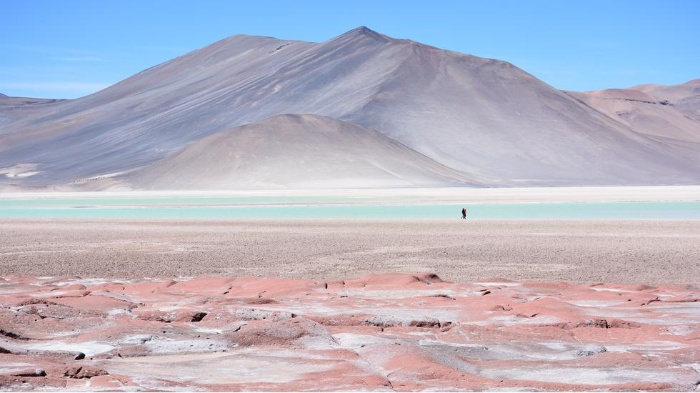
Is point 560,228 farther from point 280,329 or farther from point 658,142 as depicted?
point 658,142

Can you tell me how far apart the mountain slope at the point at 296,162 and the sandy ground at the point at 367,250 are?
5522 cm

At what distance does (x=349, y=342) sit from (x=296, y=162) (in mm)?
80762

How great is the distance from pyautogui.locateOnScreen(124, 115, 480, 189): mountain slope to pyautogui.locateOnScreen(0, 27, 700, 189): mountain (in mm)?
211

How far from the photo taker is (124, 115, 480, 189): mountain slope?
82.0 meters

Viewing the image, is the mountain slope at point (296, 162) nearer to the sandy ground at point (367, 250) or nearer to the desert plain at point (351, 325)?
the sandy ground at point (367, 250)

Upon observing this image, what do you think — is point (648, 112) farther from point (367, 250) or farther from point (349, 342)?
point (349, 342)

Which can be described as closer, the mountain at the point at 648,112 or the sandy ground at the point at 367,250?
the sandy ground at the point at 367,250

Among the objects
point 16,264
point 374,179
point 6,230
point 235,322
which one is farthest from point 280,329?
point 374,179

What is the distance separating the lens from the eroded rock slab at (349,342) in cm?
554

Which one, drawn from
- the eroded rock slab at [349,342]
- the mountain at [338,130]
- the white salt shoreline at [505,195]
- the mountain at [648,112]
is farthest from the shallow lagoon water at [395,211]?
the mountain at [648,112]

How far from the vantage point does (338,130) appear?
94.9m

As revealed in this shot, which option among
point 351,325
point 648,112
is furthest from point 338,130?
point 351,325

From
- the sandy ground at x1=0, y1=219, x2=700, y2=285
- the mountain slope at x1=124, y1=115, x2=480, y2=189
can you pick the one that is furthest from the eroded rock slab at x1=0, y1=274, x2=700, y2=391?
the mountain slope at x1=124, y1=115, x2=480, y2=189

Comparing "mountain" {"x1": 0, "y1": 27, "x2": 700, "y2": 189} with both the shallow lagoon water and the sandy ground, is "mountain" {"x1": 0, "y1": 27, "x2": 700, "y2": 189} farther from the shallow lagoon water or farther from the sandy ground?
the sandy ground
